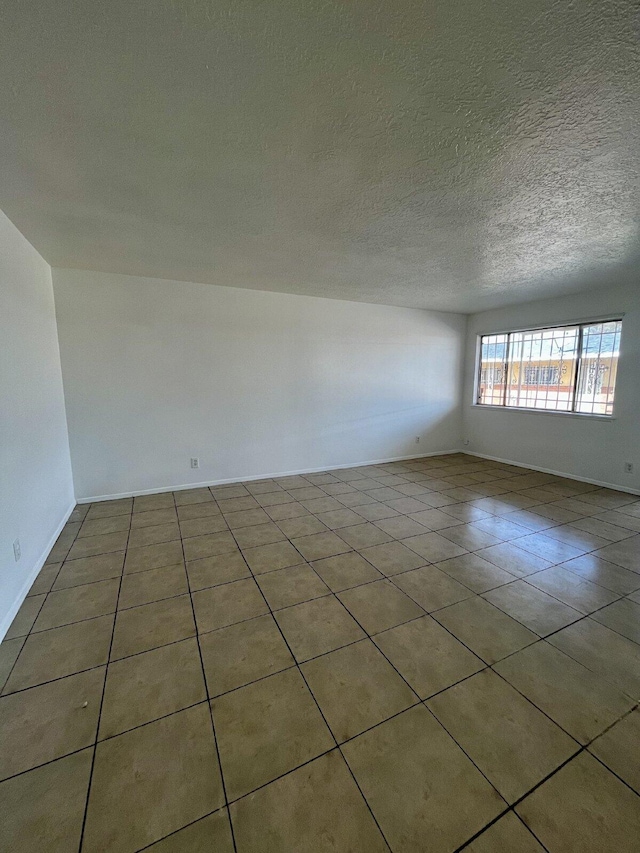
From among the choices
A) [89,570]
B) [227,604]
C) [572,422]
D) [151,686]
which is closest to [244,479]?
[89,570]

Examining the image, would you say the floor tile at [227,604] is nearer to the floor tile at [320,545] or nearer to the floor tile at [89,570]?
the floor tile at [320,545]

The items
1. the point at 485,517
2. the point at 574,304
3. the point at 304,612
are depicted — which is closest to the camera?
the point at 304,612

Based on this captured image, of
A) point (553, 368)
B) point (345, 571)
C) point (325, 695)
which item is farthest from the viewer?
point (553, 368)

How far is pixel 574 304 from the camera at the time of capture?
4.36 meters

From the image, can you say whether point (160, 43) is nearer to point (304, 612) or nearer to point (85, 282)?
point (304, 612)

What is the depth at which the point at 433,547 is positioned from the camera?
2756mm

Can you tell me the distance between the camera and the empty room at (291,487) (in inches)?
42.2

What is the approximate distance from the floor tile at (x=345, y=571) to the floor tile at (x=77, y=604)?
132 centimetres

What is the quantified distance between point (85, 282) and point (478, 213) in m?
3.63

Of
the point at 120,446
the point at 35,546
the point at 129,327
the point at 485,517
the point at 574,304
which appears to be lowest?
the point at 485,517

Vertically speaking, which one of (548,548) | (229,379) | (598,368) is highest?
(598,368)

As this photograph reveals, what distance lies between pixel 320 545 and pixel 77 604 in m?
1.64

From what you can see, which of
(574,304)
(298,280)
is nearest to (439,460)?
(574,304)

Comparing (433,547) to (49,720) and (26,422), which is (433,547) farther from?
(26,422)
